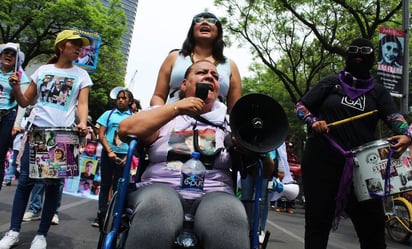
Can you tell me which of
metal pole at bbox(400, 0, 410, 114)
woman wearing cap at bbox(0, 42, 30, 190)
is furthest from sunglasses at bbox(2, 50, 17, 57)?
metal pole at bbox(400, 0, 410, 114)

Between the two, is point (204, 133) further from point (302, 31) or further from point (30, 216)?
point (302, 31)

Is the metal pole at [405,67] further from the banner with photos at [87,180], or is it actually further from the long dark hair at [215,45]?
the long dark hair at [215,45]

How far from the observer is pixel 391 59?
368 inches

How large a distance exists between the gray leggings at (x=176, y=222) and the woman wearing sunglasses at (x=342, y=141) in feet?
3.74

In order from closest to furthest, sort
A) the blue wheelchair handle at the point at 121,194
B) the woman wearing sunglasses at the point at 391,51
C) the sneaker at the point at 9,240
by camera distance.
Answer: the blue wheelchair handle at the point at 121,194 → the sneaker at the point at 9,240 → the woman wearing sunglasses at the point at 391,51

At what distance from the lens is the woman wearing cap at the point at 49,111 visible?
3.49m

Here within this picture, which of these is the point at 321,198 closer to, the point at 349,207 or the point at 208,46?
the point at 349,207

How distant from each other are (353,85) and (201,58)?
1171mm

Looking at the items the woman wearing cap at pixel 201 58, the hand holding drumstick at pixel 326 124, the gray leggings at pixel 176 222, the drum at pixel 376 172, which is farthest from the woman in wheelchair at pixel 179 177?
the drum at pixel 376 172

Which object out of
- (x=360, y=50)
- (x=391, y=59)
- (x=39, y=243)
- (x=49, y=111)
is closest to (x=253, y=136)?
(x=360, y=50)

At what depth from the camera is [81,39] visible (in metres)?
3.71

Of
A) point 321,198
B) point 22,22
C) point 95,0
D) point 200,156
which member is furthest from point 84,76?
point 95,0

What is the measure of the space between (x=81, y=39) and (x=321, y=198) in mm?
2443

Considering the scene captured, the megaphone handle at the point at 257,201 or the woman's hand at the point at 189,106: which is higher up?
the woman's hand at the point at 189,106
